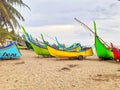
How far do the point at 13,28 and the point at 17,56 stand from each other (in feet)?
6.19

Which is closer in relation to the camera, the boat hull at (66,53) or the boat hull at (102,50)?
the boat hull at (102,50)

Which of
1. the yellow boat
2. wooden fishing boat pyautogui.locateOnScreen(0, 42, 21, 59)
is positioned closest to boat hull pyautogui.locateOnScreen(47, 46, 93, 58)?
the yellow boat

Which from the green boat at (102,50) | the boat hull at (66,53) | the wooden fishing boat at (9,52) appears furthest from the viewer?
the boat hull at (66,53)

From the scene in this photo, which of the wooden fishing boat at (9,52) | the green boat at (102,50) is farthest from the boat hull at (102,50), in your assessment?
the wooden fishing boat at (9,52)

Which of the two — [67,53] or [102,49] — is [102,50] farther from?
[67,53]

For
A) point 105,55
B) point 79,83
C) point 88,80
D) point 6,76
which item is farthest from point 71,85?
point 105,55

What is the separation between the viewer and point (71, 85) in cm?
788

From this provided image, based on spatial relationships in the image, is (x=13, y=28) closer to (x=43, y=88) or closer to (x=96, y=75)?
(x=96, y=75)

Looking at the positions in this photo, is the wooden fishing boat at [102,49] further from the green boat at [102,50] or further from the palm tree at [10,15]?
the palm tree at [10,15]

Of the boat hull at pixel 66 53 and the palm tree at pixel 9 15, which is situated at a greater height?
the palm tree at pixel 9 15

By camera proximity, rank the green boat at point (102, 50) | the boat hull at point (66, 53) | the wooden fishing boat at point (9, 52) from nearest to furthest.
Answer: the green boat at point (102, 50)
the wooden fishing boat at point (9, 52)
the boat hull at point (66, 53)

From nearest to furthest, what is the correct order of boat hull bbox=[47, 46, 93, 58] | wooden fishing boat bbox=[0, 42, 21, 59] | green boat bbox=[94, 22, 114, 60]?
green boat bbox=[94, 22, 114, 60]
wooden fishing boat bbox=[0, 42, 21, 59]
boat hull bbox=[47, 46, 93, 58]

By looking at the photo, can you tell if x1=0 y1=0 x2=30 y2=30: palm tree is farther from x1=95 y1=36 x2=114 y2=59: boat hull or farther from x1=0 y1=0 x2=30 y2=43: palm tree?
x1=95 y1=36 x2=114 y2=59: boat hull

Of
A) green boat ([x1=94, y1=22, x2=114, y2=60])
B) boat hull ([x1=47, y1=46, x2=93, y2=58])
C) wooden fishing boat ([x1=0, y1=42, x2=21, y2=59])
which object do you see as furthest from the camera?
boat hull ([x1=47, y1=46, x2=93, y2=58])
